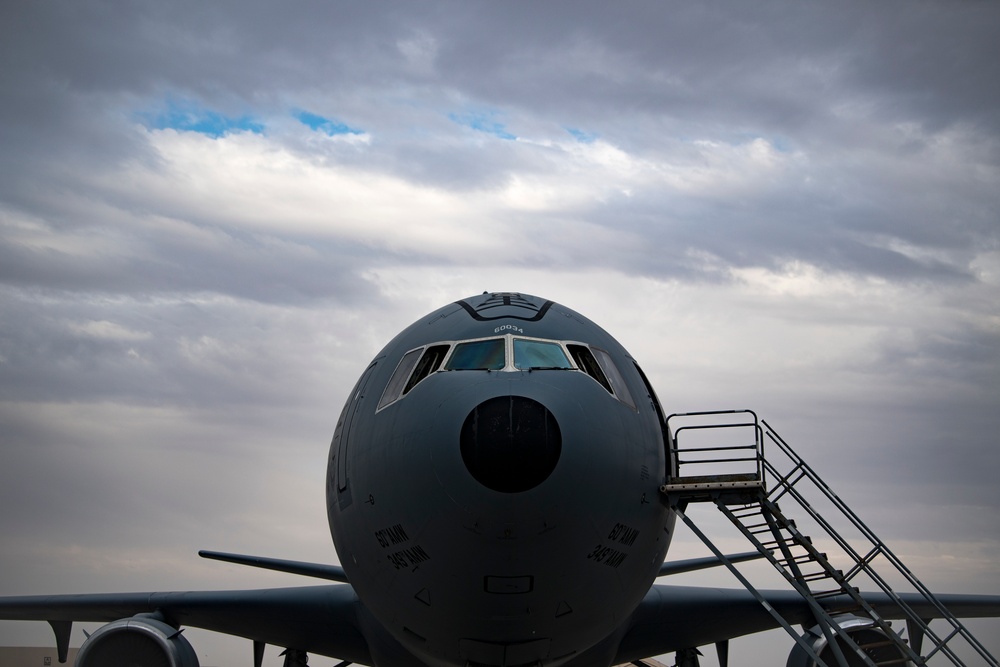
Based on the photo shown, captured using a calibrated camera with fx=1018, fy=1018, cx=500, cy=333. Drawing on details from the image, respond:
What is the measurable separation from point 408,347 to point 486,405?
2.69m

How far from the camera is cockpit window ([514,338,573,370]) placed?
10.4 m

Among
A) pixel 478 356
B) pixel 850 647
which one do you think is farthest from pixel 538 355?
pixel 850 647

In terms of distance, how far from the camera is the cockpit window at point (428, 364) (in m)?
10.8

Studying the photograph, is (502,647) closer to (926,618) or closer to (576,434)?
(576,434)

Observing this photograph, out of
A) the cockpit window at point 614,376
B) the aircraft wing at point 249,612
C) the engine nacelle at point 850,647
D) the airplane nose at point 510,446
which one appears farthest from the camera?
the aircraft wing at point 249,612

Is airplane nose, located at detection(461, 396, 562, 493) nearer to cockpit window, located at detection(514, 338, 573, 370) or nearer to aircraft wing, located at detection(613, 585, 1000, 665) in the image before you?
cockpit window, located at detection(514, 338, 573, 370)

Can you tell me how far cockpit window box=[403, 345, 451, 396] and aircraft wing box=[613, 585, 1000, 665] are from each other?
7.01 meters

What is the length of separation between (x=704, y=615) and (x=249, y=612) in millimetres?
7641

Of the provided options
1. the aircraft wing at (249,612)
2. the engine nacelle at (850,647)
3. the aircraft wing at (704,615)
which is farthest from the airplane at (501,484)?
the engine nacelle at (850,647)

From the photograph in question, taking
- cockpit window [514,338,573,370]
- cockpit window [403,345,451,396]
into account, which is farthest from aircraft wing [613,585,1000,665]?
cockpit window [403,345,451,396]

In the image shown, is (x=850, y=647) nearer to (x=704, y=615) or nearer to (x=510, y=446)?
(x=704, y=615)

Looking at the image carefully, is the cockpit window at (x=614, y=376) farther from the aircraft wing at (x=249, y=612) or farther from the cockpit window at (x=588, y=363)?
the aircraft wing at (x=249, y=612)

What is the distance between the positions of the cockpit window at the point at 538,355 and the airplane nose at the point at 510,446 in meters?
1.14

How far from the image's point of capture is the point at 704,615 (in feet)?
54.8
